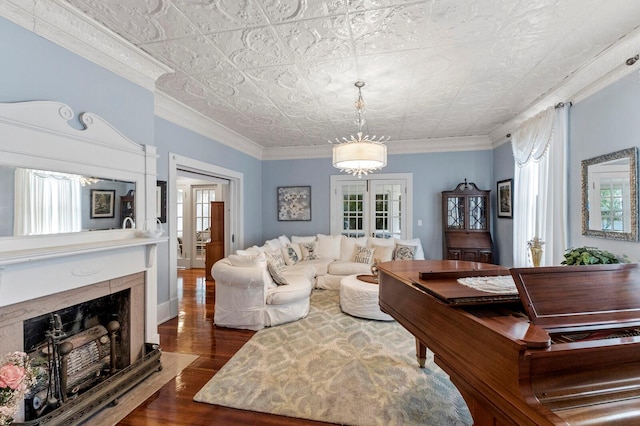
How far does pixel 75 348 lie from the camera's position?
2.03m

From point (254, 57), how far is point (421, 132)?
3.43 meters

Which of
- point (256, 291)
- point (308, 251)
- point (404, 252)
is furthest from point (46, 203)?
point (404, 252)

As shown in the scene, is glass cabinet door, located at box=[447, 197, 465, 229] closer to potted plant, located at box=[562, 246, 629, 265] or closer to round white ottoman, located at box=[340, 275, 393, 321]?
round white ottoman, located at box=[340, 275, 393, 321]

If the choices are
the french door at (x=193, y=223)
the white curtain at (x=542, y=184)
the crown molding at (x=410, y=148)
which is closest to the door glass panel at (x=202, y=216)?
the french door at (x=193, y=223)

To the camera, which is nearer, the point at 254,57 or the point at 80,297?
the point at 80,297

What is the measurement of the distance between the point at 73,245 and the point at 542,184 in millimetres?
4888

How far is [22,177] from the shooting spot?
1.73m

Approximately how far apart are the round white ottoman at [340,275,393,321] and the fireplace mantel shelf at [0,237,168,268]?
244 centimetres

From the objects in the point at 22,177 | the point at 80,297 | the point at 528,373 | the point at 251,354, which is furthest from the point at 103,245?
the point at 528,373

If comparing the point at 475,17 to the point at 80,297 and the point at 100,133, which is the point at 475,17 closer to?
the point at 100,133

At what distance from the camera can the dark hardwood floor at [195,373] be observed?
6.30 feet

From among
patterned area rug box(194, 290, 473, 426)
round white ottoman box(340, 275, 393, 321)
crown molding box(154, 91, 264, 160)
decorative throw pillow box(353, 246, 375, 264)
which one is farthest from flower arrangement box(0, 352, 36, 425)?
decorative throw pillow box(353, 246, 375, 264)

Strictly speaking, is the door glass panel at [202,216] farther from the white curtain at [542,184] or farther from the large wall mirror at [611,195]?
the large wall mirror at [611,195]

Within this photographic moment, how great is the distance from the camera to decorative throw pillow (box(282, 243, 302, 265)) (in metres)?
5.01
